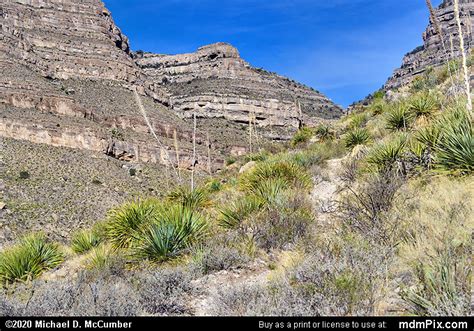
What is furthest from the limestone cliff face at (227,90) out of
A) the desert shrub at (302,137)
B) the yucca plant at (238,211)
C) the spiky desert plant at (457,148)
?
the spiky desert plant at (457,148)

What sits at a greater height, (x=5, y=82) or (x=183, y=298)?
(x=5, y=82)

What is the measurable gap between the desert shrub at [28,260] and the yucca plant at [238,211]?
390 cm

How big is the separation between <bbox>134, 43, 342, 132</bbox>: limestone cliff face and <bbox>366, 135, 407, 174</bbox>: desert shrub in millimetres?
72327

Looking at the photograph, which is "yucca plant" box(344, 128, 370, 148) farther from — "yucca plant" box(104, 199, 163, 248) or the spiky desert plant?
"yucca plant" box(104, 199, 163, 248)

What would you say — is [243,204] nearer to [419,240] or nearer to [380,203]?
[380,203]

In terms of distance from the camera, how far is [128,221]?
8.63 meters

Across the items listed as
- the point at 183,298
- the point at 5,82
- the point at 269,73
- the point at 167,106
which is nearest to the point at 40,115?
the point at 5,82

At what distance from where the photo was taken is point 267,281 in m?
4.98

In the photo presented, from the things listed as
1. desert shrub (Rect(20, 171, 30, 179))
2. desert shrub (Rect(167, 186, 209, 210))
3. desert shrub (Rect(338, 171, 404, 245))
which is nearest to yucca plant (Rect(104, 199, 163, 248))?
desert shrub (Rect(167, 186, 209, 210))
